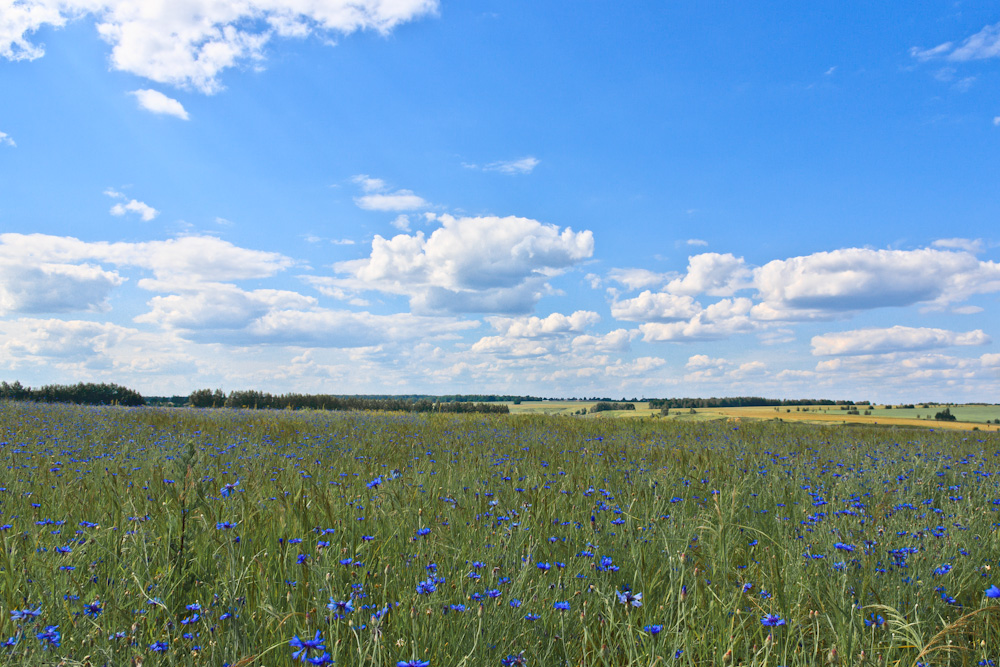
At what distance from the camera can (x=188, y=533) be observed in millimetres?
3410

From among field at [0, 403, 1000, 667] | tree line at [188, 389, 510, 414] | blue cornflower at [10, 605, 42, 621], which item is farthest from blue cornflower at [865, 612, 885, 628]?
tree line at [188, 389, 510, 414]

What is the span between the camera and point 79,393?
102ft

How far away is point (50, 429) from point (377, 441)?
230 inches

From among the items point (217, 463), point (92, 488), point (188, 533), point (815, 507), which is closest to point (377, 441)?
point (217, 463)

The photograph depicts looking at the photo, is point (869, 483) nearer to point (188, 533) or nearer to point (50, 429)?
point (188, 533)

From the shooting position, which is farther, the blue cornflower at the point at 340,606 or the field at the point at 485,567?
the field at the point at 485,567

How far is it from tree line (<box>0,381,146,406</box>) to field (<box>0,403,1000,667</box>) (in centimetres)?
2859

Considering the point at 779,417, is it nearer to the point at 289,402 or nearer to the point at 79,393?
the point at 289,402

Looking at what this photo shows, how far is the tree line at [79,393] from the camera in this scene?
91.2 ft

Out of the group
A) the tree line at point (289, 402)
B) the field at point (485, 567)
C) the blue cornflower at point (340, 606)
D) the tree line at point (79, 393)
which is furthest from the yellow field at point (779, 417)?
the tree line at point (79, 393)

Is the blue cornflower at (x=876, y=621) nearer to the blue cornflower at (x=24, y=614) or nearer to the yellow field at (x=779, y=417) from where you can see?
the blue cornflower at (x=24, y=614)

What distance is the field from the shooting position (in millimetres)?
2166

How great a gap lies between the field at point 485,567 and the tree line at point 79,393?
28.6 metres

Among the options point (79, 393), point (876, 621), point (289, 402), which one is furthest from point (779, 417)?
point (79, 393)
